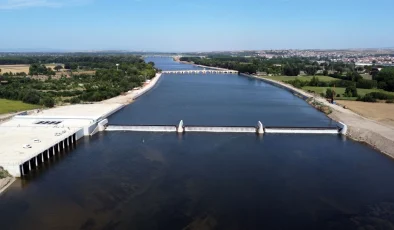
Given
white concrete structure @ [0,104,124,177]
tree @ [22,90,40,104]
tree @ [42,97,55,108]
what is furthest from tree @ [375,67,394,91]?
tree @ [22,90,40,104]

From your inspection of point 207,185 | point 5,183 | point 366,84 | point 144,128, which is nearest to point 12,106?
point 144,128

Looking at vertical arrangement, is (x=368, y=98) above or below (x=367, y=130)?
above

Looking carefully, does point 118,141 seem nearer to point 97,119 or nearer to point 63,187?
point 97,119

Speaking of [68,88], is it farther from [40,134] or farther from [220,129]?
[220,129]

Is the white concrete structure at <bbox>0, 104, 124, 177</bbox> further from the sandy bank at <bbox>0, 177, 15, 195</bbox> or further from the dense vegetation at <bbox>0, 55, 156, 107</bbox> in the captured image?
the dense vegetation at <bbox>0, 55, 156, 107</bbox>

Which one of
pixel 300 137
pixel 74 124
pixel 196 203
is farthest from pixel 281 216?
pixel 74 124

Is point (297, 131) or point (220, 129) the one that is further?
point (297, 131)
